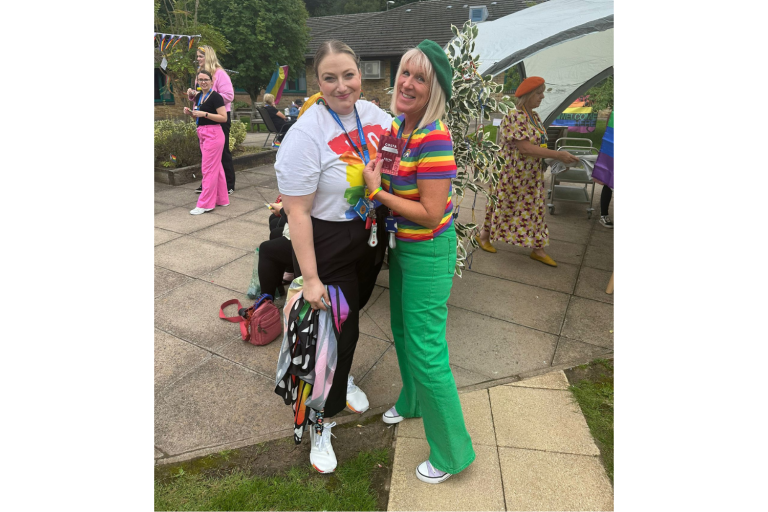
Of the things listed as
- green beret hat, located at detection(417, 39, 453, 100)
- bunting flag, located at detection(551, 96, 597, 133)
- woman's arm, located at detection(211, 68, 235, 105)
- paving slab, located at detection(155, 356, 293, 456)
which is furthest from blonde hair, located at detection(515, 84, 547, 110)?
bunting flag, located at detection(551, 96, 597, 133)

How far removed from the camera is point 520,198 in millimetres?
4703

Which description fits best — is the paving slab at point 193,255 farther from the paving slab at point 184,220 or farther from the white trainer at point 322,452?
the white trainer at point 322,452

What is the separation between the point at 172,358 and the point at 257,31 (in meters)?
Answer: 23.7

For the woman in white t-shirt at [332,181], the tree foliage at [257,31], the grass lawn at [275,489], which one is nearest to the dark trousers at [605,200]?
the woman in white t-shirt at [332,181]

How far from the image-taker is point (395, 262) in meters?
2.14

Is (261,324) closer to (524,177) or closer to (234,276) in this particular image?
(234,276)

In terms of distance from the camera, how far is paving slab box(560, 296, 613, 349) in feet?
11.4

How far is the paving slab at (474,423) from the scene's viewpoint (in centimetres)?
242

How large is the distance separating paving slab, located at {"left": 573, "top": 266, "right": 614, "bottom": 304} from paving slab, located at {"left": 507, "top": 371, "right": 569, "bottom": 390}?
4.67 ft

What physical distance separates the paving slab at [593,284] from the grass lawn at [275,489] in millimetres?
2773

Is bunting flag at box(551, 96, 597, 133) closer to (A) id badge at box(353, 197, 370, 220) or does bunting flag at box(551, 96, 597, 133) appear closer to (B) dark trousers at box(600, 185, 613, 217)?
(B) dark trousers at box(600, 185, 613, 217)

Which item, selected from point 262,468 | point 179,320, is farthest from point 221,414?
point 179,320

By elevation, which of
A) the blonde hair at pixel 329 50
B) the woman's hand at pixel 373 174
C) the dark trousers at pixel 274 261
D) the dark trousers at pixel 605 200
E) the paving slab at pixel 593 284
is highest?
the blonde hair at pixel 329 50

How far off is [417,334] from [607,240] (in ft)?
15.0
